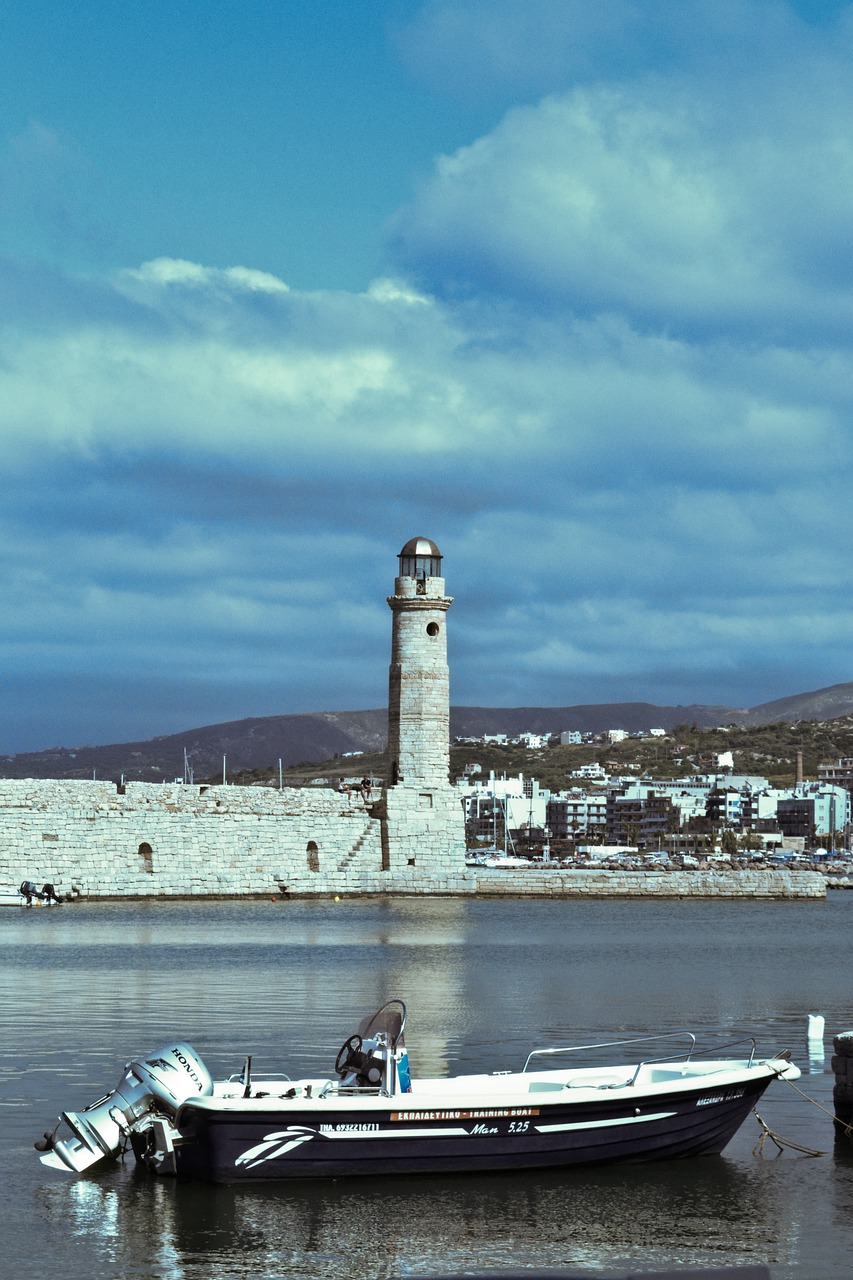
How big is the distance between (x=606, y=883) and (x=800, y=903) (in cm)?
1237

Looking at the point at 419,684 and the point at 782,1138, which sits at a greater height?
the point at 419,684

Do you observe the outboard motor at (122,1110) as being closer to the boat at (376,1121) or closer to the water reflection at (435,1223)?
the boat at (376,1121)

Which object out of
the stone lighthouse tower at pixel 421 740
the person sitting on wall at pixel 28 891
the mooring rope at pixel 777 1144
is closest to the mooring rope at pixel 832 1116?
the mooring rope at pixel 777 1144

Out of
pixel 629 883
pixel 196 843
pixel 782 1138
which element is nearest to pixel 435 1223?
pixel 782 1138

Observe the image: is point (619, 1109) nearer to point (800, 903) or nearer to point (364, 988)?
point (364, 988)

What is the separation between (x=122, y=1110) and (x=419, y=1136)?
81.6 inches

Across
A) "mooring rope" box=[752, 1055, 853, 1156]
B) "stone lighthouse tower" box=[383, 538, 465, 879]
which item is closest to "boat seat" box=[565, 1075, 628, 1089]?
"mooring rope" box=[752, 1055, 853, 1156]

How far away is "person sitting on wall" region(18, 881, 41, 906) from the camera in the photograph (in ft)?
141

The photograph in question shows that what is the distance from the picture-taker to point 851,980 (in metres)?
27.5

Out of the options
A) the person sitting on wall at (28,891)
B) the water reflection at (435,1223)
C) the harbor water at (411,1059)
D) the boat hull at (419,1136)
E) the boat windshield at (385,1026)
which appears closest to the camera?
the water reflection at (435,1223)

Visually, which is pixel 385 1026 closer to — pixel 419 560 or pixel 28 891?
pixel 28 891

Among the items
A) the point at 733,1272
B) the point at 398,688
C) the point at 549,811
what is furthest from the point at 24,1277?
the point at 549,811

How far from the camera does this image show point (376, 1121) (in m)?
11.6

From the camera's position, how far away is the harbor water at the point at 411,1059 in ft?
34.9
